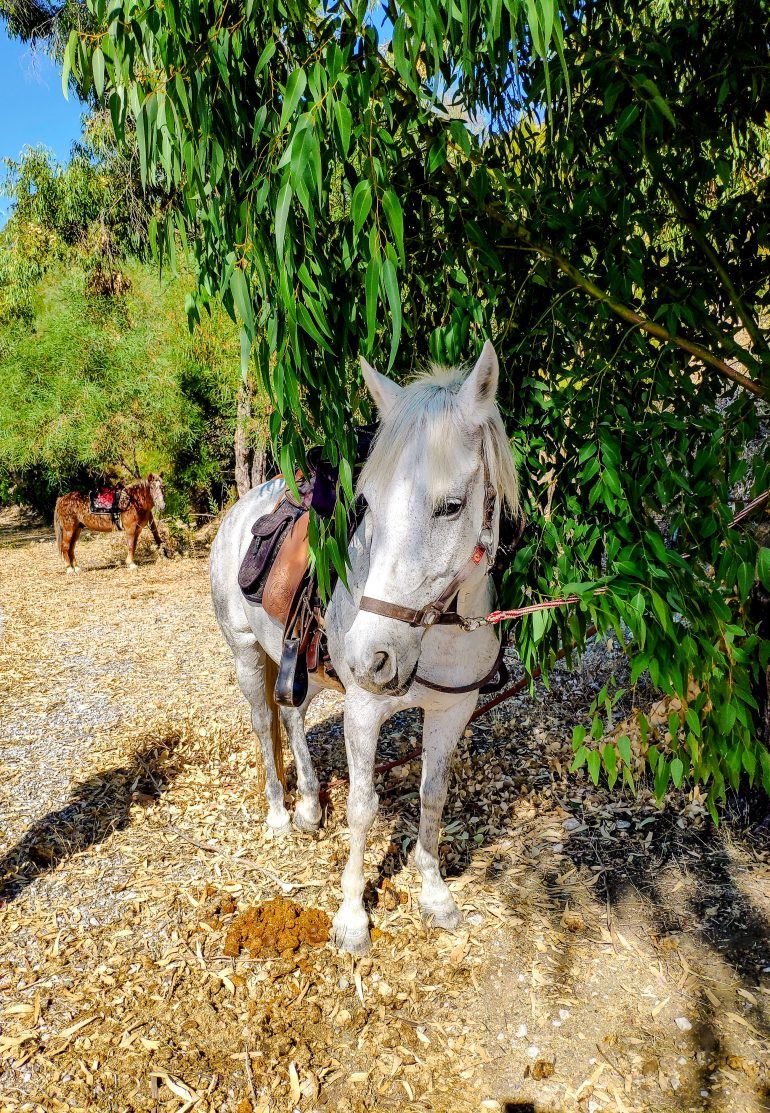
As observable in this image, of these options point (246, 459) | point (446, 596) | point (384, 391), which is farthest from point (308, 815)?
point (246, 459)

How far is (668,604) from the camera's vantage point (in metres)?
1.91

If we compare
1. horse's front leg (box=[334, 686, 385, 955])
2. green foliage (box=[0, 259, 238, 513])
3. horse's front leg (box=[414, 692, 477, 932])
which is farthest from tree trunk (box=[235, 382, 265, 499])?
horse's front leg (box=[334, 686, 385, 955])

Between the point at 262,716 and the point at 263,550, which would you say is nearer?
the point at 263,550

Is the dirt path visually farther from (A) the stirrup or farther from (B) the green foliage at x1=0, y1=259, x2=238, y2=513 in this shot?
(B) the green foliage at x1=0, y1=259, x2=238, y2=513

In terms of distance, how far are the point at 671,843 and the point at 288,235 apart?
3.40 m

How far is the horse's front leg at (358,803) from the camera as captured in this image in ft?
8.54

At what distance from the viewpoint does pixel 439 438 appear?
76.6 inches

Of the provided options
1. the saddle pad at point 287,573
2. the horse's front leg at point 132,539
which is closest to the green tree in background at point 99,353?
the horse's front leg at point 132,539

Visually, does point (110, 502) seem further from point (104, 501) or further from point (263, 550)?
point (263, 550)

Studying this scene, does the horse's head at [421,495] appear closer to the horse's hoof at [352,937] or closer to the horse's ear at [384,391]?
the horse's ear at [384,391]

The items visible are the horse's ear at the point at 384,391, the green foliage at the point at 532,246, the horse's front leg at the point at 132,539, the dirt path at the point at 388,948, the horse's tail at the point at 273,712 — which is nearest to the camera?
the green foliage at the point at 532,246

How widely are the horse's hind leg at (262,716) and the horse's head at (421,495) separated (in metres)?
1.85

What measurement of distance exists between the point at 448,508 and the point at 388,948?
205 centimetres

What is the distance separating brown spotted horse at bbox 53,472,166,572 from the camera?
36.4ft
